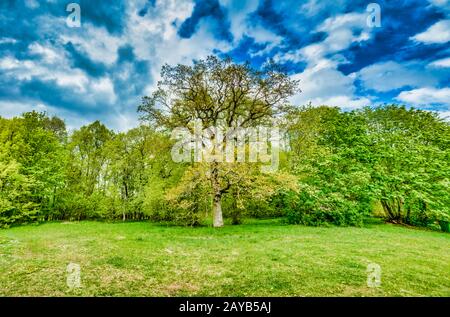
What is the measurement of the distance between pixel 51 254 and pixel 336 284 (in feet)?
43.1

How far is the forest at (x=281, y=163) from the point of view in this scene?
A: 27.3m

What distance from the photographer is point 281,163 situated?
36.3 metres

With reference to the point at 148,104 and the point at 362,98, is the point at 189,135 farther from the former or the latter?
the point at 362,98

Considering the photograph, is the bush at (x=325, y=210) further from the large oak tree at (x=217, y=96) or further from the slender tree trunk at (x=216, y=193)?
the large oak tree at (x=217, y=96)

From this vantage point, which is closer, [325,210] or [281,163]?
[325,210]

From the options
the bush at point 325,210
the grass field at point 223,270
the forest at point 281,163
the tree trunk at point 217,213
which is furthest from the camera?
the bush at point 325,210

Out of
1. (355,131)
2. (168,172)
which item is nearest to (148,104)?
(168,172)

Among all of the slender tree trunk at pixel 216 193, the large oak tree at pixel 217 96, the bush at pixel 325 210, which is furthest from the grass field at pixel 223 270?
the large oak tree at pixel 217 96

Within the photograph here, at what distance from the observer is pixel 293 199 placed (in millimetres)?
29844

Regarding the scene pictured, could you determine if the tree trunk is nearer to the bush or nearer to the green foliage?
the green foliage

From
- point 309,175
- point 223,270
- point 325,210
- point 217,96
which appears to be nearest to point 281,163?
point 309,175

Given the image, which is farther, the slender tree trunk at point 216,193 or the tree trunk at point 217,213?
the tree trunk at point 217,213

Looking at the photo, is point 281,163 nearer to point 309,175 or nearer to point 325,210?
point 309,175

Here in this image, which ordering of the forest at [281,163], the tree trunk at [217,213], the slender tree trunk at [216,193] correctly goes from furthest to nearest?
1. the forest at [281,163]
2. the tree trunk at [217,213]
3. the slender tree trunk at [216,193]
